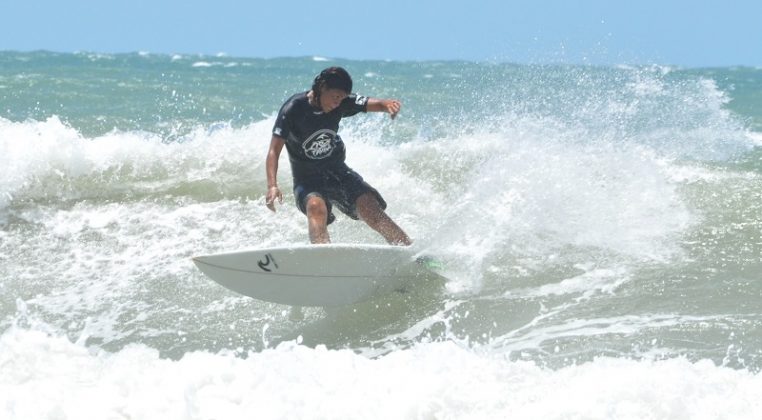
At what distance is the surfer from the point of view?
20.9 ft

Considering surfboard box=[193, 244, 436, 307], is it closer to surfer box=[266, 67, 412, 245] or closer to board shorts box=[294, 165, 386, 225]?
surfer box=[266, 67, 412, 245]

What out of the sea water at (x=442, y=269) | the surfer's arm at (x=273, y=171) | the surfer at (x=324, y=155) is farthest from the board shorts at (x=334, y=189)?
the sea water at (x=442, y=269)

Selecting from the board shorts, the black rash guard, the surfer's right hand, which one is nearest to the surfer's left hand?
the black rash guard

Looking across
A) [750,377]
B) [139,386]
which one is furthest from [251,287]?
[750,377]

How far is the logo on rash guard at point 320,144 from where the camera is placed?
657cm

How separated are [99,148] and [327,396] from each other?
24.7ft

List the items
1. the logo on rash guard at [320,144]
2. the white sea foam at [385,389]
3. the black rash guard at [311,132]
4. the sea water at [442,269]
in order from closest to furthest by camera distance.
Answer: the white sea foam at [385,389]
the sea water at [442,269]
the black rash guard at [311,132]
the logo on rash guard at [320,144]

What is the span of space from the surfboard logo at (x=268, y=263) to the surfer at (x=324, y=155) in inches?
12.3

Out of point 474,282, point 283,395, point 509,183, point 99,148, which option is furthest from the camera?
point 99,148

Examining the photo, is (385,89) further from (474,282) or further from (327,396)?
(327,396)

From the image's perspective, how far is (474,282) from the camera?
717cm

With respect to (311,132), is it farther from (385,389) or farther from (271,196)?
(385,389)

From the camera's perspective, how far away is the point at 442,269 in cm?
708

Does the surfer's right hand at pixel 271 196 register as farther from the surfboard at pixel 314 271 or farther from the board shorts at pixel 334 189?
the board shorts at pixel 334 189
